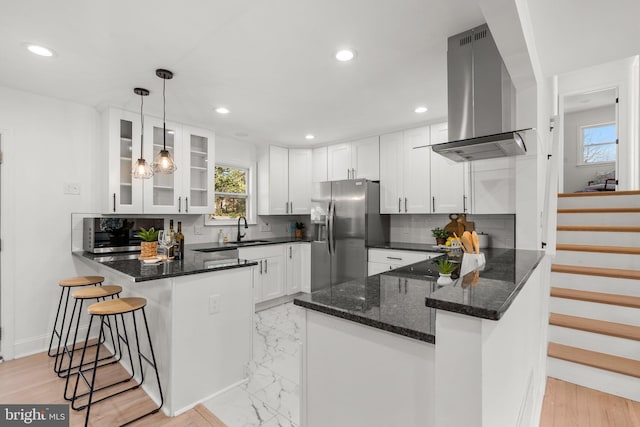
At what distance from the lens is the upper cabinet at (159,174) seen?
310cm

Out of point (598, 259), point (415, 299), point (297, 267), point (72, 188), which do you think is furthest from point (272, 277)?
point (598, 259)

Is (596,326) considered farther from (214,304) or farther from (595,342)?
(214,304)

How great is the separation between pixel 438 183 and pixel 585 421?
241 centimetres

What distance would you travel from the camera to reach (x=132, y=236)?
10.6 ft

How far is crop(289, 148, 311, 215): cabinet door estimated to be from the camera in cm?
489

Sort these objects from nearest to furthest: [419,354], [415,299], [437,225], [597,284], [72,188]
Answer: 1. [419,354]
2. [415,299]
3. [597,284]
4. [72,188]
5. [437,225]

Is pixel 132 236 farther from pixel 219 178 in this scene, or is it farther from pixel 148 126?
pixel 219 178

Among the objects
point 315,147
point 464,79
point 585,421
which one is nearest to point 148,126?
point 315,147

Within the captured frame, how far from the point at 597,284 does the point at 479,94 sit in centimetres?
216

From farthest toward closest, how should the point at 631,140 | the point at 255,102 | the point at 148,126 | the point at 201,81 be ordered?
the point at 631,140 < the point at 148,126 < the point at 255,102 < the point at 201,81

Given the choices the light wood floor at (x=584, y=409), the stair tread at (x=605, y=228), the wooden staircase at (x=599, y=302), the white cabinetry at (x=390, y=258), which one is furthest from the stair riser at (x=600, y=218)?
the light wood floor at (x=584, y=409)

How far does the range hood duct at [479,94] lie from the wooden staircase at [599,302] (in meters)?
1.66

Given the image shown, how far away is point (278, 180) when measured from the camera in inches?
187

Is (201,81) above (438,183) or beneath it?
above
